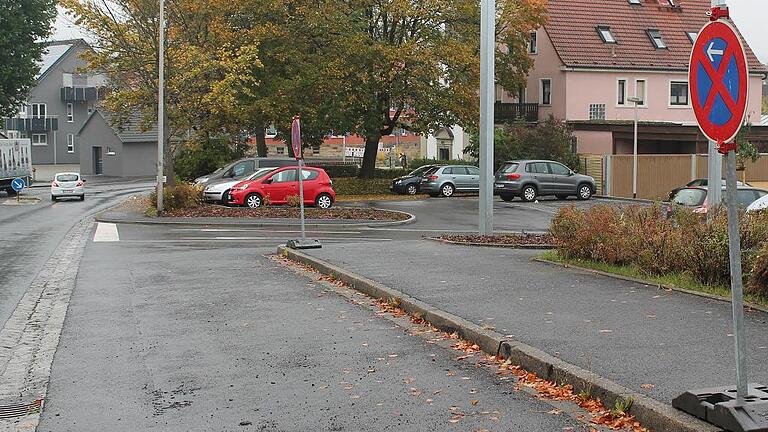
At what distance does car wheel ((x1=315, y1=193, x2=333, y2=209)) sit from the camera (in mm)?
34625

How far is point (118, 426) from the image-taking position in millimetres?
6629

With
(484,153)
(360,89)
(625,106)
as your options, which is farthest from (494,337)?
(625,106)

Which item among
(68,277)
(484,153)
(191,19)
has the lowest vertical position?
(68,277)

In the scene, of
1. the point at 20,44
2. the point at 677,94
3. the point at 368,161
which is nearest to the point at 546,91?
the point at 677,94

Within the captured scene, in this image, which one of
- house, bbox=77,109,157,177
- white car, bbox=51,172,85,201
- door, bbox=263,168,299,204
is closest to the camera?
door, bbox=263,168,299,204

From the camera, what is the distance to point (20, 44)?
5666 centimetres

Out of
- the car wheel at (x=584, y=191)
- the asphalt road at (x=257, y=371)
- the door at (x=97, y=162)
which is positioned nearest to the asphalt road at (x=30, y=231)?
the asphalt road at (x=257, y=371)

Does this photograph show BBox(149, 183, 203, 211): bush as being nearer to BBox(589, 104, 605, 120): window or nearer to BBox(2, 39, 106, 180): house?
BBox(589, 104, 605, 120): window

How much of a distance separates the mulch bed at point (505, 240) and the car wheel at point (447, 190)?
23.4m

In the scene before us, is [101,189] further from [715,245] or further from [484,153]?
[715,245]

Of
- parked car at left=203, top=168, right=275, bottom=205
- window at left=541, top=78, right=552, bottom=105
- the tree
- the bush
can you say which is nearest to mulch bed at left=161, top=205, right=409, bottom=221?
the bush

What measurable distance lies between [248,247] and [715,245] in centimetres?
1245

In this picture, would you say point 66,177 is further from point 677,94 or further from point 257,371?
point 257,371

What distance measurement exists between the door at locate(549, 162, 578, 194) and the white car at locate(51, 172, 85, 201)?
21920 millimetres
